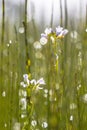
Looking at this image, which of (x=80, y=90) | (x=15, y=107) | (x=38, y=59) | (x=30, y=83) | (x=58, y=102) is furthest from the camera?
(x=38, y=59)

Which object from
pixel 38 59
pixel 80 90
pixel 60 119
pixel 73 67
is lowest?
pixel 60 119

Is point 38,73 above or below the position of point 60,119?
above

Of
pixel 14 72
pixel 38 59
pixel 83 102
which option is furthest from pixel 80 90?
pixel 38 59

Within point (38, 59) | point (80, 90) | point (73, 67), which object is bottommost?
point (80, 90)

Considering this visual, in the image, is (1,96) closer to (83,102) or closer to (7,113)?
(7,113)

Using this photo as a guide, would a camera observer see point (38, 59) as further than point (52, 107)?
Yes

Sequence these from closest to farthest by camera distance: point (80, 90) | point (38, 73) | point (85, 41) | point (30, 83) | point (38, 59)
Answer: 1. point (30, 83)
2. point (80, 90)
3. point (85, 41)
4. point (38, 73)
5. point (38, 59)

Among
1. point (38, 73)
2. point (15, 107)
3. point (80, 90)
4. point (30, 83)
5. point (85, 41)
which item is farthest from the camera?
point (38, 73)

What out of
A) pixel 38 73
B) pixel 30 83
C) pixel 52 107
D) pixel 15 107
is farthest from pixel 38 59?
pixel 30 83

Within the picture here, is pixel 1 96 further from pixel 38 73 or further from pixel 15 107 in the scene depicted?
pixel 38 73

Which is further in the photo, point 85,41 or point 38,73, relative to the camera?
point 38,73
